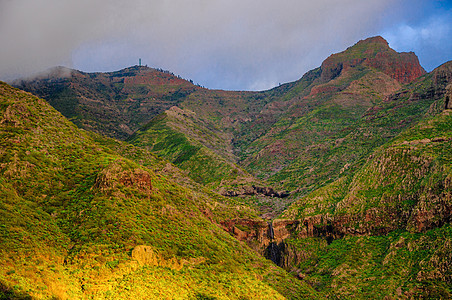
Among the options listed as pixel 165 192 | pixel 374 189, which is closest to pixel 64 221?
pixel 165 192

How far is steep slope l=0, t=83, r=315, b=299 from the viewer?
139 feet

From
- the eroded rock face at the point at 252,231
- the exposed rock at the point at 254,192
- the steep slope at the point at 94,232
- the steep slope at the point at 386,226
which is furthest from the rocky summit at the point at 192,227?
the exposed rock at the point at 254,192

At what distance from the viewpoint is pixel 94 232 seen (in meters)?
51.8

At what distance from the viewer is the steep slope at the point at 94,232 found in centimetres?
4234

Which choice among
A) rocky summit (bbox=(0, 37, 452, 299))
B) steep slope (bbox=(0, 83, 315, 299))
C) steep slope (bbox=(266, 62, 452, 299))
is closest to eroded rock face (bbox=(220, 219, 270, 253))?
rocky summit (bbox=(0, 37, 452, 299))

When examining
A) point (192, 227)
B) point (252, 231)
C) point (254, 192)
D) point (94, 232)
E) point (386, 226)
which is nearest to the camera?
point (94, 232)

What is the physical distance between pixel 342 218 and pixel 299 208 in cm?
2128

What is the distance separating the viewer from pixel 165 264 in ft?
186

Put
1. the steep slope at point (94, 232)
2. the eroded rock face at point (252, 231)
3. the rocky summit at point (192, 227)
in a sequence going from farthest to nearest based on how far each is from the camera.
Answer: the eroded rock face at point (252, 231), the rocky summit at point (192, 227), the steep slope at point (94, 232)

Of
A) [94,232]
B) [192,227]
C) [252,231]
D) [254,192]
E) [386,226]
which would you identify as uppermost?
[94,232]

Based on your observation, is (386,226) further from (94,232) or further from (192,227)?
(94,232)

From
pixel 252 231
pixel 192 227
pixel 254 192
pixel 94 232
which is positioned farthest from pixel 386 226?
pixel 94 232

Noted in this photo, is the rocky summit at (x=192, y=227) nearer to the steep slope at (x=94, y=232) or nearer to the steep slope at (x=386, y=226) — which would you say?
the steep slope at (x=94, y=232)

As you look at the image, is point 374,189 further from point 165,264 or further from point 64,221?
point 64,221
